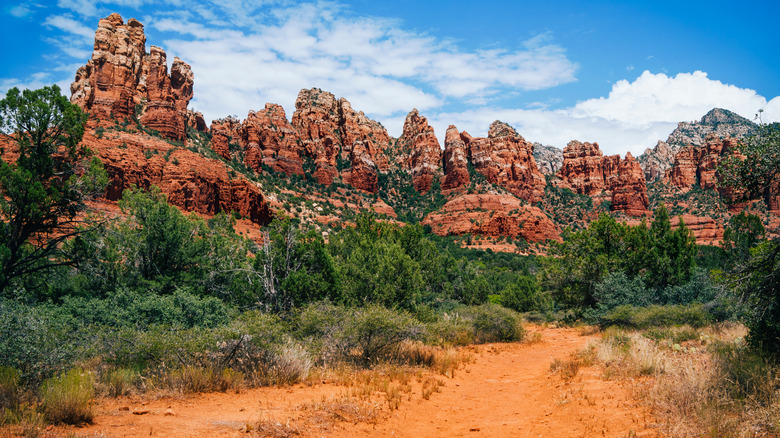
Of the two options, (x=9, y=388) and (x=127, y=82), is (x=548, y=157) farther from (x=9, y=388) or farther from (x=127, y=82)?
(x=9, y=388)

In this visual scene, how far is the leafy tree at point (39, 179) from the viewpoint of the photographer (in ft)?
38.4

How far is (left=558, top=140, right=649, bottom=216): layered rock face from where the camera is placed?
101500 millimetres

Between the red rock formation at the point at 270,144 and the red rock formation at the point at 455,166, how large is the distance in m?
35.3

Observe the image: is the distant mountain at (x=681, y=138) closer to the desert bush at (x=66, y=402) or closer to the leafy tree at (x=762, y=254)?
the leafy tree at (x=762, y=254)

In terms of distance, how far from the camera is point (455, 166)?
91500 millimetres

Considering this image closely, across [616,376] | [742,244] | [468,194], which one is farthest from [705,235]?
[616,376]

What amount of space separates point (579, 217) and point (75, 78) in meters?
108

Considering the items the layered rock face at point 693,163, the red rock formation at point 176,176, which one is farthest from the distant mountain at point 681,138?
the red rock formation at point 176,176

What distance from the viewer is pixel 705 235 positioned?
80.2 meters

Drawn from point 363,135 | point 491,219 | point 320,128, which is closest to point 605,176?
point 491,219

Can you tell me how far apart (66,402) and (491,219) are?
74.8 m

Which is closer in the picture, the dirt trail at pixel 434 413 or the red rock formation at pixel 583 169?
the dirt trail at pixel 434 413

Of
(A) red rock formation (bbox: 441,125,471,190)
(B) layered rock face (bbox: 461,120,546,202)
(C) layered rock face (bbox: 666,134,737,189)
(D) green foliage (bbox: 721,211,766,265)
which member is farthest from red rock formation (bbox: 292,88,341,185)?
(C) layered rock face (bbox: 666,134,737,189)

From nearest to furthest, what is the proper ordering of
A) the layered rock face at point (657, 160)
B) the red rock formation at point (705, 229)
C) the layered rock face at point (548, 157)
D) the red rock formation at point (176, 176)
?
the red rock formation at point (176, 176)
the red rock formation at point (705, 229)
the layered rock face at point (657, 160)
the layered rock face at point (548, 157)
